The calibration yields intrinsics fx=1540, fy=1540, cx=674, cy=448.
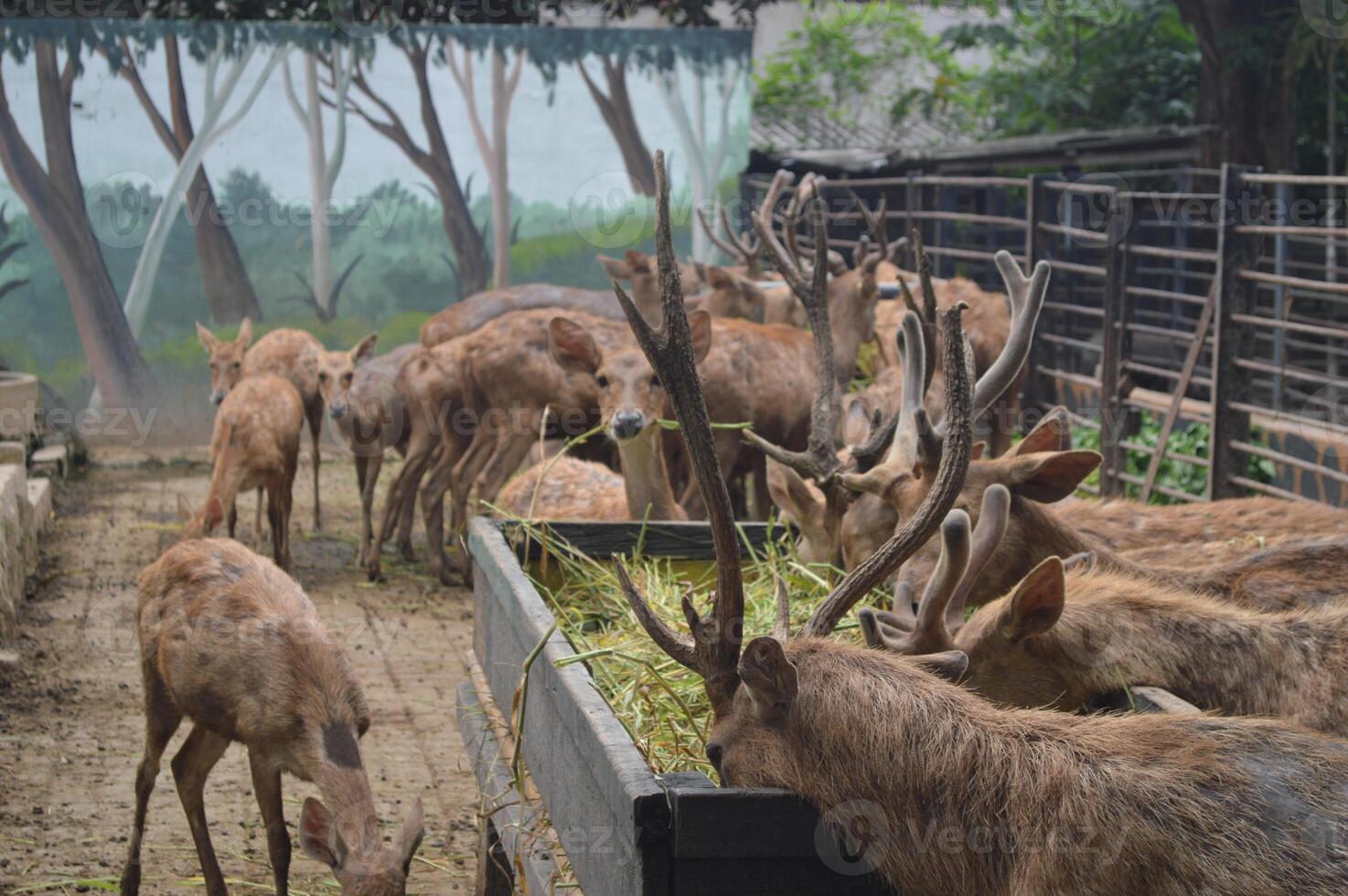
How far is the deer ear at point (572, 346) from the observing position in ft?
22.7

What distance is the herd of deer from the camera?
2379 mm

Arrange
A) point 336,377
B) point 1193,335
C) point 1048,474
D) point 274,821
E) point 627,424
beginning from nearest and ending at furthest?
point 1048,474
point 274,821
point 627,424
point 1193,335
point 336,377

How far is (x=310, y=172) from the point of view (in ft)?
45.6

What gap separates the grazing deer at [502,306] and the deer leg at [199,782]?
5.86m

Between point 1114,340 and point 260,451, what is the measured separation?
5.08 meters

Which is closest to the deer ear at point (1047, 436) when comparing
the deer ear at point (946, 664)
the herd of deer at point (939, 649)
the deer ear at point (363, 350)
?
the herd of deer at point (939, 649)

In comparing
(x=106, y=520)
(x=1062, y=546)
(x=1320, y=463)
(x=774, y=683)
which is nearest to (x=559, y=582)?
(x=1062, y=546)

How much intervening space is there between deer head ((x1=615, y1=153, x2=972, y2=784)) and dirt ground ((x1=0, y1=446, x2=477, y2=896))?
94.7 inches

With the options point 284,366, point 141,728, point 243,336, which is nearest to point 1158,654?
point 141,728

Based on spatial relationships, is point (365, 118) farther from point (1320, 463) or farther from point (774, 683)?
point (774, 683)

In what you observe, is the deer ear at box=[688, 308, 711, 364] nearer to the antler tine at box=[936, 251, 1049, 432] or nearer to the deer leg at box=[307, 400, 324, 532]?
the antler tine at box=[936, 251, 1049, 432]

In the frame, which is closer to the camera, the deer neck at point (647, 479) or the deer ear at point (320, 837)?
the deer ear at point (320, 837)

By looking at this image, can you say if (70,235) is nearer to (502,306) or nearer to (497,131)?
(497,131)

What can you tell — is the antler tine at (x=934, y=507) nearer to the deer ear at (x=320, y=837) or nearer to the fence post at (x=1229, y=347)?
the deer ear at (x=320, y=837)
